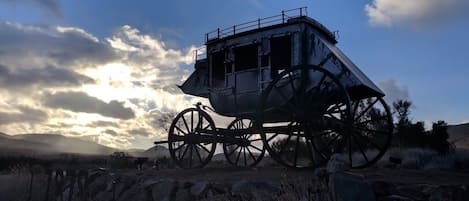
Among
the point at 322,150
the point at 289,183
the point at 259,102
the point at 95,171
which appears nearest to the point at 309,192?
the point at 289,183

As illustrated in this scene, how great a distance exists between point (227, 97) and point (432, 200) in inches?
357

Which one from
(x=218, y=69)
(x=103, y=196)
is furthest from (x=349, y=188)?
(x=218, y=69)

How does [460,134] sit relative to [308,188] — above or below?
above

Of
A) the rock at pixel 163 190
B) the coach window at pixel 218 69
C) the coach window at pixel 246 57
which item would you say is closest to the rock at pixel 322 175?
the rock at pixel 163 190

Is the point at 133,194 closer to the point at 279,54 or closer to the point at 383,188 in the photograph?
the point at 279,54

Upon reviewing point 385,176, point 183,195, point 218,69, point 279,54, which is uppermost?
point 279,54

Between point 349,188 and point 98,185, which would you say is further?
point 98,185

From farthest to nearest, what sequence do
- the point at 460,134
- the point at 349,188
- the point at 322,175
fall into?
the point at 460,134
the point at 322,175
the point at 349,188

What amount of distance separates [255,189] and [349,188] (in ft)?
6.92

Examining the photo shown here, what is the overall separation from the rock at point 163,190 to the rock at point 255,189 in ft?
6.51

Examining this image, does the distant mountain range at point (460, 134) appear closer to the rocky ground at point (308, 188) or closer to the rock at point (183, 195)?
the rocky ground at point (308, 188)

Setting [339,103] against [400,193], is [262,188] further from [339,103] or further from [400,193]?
[339,103]

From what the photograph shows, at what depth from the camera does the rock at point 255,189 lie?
322 inches

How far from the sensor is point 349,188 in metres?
6.82
